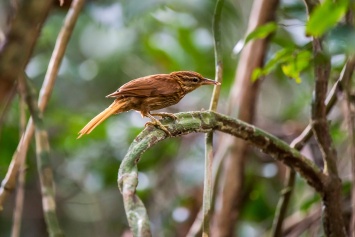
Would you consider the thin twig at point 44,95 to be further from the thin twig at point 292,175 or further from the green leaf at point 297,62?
the thin twig at point 292,175

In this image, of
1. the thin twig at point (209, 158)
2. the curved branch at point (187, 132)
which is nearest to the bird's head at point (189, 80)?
the thin twig at point (209, 158)

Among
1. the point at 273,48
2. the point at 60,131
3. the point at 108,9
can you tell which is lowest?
the point at 60,131

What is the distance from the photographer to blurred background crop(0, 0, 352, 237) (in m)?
3.39

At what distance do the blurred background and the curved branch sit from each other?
3.74 feet

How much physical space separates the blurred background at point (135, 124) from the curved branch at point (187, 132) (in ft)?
3.74

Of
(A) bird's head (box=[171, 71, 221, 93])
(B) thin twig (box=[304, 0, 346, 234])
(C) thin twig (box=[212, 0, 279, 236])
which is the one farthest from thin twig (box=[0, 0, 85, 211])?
(C) thin twig (box=[212, 0, 279, 236])

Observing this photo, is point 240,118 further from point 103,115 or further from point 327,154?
point 103,115

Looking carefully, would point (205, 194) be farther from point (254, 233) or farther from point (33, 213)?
point (33, 213)

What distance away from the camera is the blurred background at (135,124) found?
339 centimetres

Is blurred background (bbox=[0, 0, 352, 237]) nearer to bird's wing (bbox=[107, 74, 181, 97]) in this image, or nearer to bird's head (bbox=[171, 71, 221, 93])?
bird's head (bbox=[171, 71, 221, 93])

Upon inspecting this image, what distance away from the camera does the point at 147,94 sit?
194cm

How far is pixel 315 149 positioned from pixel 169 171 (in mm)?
931

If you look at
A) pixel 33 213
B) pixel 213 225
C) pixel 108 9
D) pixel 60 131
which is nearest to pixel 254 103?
pixel 213 225

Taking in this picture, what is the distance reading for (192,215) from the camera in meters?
3.39
